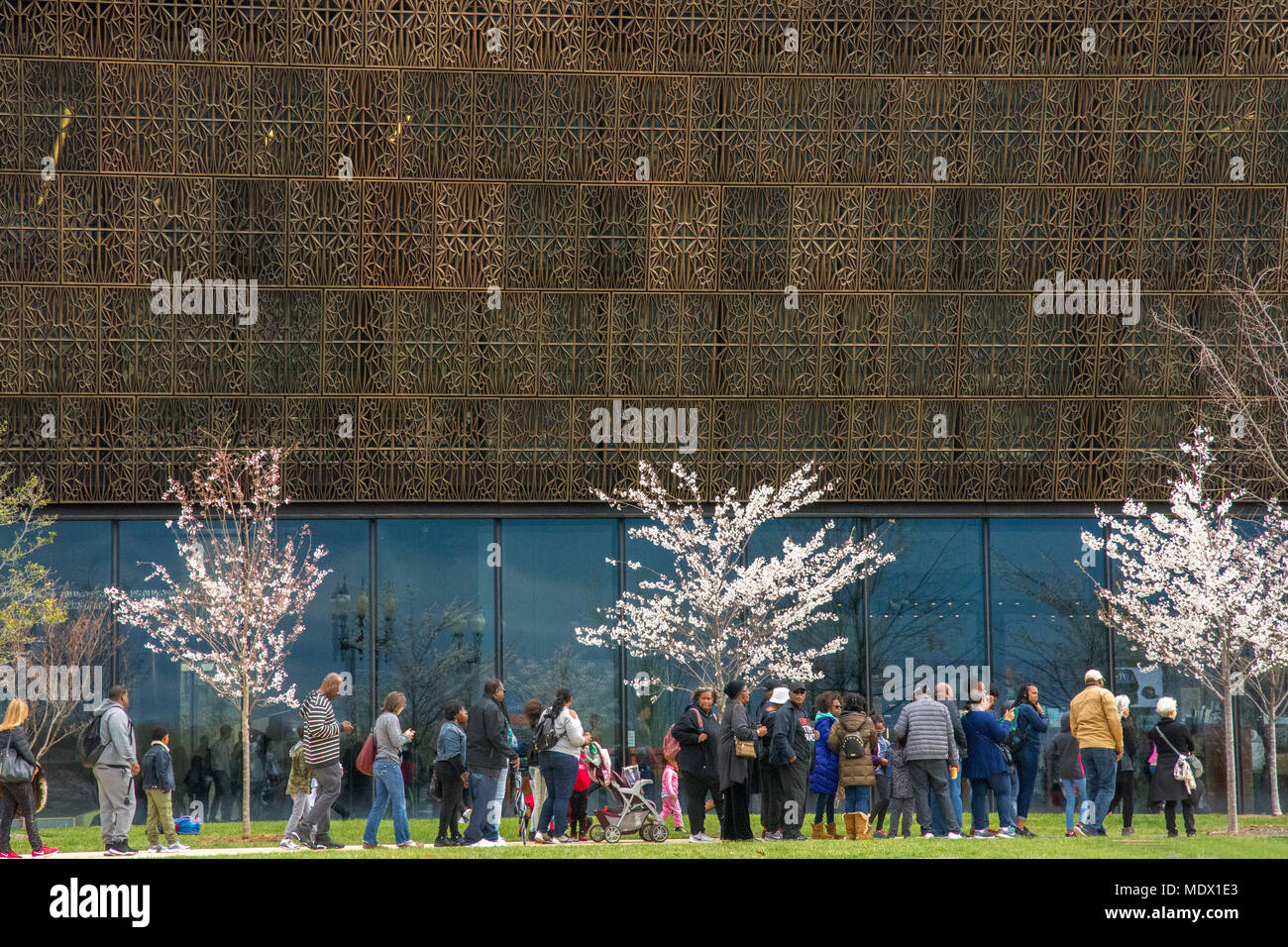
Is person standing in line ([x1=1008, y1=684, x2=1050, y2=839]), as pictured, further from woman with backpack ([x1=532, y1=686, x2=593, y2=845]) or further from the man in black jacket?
the man in black jacket

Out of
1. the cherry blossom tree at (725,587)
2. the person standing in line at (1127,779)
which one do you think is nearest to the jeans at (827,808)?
the person standing in line at (1127,779)

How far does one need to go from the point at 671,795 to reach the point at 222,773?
8044 millimetres

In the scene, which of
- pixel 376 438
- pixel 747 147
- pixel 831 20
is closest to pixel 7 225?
pixel 376 438

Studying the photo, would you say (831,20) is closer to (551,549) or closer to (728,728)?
(551,549)

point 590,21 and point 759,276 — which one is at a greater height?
point 590,21

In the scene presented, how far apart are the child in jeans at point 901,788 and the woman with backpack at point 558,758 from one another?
142 inches

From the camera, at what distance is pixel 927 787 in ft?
55.6

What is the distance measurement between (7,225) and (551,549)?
32.3 feet

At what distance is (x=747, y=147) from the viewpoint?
2303 centimetres

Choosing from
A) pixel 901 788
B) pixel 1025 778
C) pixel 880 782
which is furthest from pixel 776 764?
pixel 1025 778

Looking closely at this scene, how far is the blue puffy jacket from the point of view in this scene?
1734 centimetres

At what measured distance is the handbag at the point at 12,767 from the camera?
1569 centimetres

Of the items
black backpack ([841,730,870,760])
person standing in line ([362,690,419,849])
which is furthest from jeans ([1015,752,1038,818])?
person standing in line ([362,690,419,849])

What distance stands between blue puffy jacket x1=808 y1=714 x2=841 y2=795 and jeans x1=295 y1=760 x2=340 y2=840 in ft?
18.2
